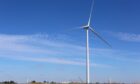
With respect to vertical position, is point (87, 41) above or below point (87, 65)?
above

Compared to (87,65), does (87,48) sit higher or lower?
higher

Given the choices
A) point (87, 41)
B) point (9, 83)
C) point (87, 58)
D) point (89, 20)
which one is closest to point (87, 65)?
point (87, 58)

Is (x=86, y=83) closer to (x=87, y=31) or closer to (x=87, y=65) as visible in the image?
(x=87, y=65)

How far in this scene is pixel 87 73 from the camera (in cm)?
4684

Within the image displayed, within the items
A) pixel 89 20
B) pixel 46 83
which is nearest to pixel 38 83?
pixel 46 83

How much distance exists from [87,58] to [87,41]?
358 cm

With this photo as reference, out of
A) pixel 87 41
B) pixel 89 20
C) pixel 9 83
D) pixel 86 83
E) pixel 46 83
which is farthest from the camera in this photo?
pixel 46 83

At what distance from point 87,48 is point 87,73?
502cm

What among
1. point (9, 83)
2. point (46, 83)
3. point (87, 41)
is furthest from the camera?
point (46, 83)

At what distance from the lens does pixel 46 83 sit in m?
173

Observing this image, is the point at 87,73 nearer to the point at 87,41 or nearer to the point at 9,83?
the point at 87,41

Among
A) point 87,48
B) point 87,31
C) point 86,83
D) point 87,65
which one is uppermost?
point 87,31

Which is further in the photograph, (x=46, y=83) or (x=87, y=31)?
(x=46, y=83)

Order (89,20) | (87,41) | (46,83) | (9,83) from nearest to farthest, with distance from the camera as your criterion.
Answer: (87,41) < (89,20) < (9,83) < (46,83)
